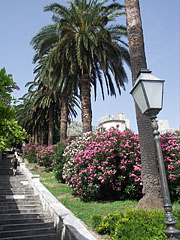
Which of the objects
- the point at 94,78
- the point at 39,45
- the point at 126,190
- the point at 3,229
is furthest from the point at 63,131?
the point at 3,229

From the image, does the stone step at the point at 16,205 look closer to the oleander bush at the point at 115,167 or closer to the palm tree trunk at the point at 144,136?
the oleander bush at the point at 115,167

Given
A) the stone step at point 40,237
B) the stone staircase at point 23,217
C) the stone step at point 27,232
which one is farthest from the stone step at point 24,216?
the stone step at point 40,237

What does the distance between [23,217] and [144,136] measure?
17.2 feet

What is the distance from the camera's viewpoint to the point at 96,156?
9.05 metres

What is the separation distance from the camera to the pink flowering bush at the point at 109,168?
8.64 metres

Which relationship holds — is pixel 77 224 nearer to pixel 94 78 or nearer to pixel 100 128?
pixel 100 128

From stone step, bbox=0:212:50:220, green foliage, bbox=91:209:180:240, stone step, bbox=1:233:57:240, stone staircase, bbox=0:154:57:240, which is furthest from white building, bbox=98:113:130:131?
green foliage, bbox=91:209:180:240

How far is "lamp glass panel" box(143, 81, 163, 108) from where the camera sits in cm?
294

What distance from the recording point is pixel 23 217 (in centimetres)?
783

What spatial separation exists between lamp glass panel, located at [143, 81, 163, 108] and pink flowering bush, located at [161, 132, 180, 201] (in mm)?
5724

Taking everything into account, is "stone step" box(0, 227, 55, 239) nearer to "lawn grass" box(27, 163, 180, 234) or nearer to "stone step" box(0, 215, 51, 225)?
"stone step" box(0, 215, 51, 225)

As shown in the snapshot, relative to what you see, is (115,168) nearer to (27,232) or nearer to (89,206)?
(89,206)

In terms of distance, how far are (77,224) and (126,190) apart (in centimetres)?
332

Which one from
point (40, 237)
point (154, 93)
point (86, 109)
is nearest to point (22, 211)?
point (40, 237)
